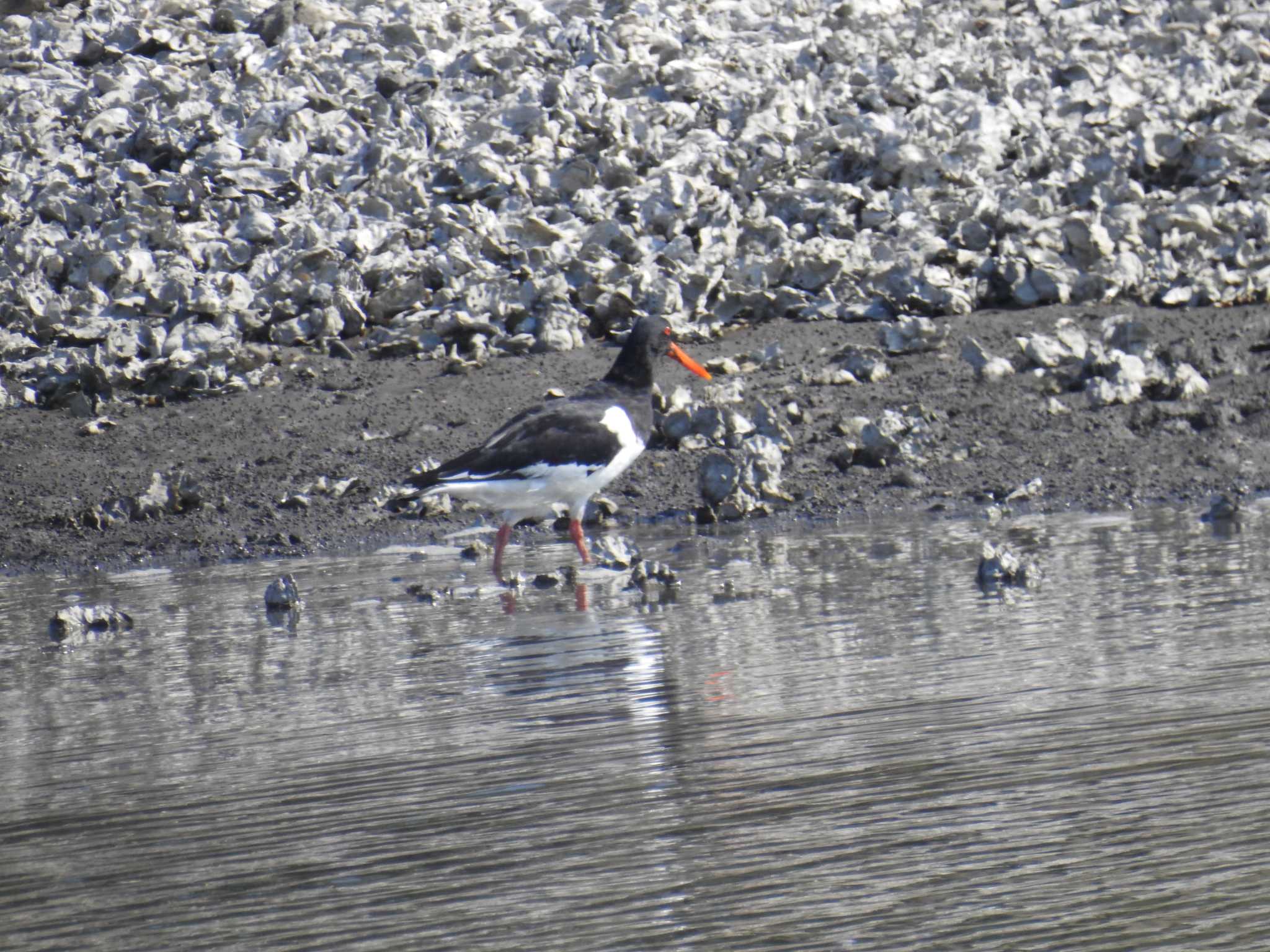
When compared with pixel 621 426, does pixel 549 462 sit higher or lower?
lower

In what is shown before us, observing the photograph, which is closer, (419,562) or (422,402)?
(419,562)

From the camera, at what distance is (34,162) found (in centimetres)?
1747

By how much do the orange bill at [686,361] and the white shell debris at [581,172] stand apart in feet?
4.50

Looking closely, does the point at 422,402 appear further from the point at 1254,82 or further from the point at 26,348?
the point at 1254,82

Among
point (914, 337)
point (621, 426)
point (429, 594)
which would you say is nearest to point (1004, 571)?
point (429, 594)

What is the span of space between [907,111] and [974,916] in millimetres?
14432

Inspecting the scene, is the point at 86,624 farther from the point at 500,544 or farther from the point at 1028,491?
the point at 1028,491

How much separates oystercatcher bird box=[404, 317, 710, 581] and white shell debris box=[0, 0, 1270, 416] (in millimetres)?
2839

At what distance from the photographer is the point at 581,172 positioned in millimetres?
16688

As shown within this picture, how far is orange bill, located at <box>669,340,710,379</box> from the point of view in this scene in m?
12.7

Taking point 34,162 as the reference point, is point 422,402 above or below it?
below

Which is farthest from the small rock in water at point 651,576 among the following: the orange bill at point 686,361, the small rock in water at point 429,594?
the orange bill at point 686,361

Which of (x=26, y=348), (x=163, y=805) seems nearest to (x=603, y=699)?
(x=163, y=805)

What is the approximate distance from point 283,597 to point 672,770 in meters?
4.22
